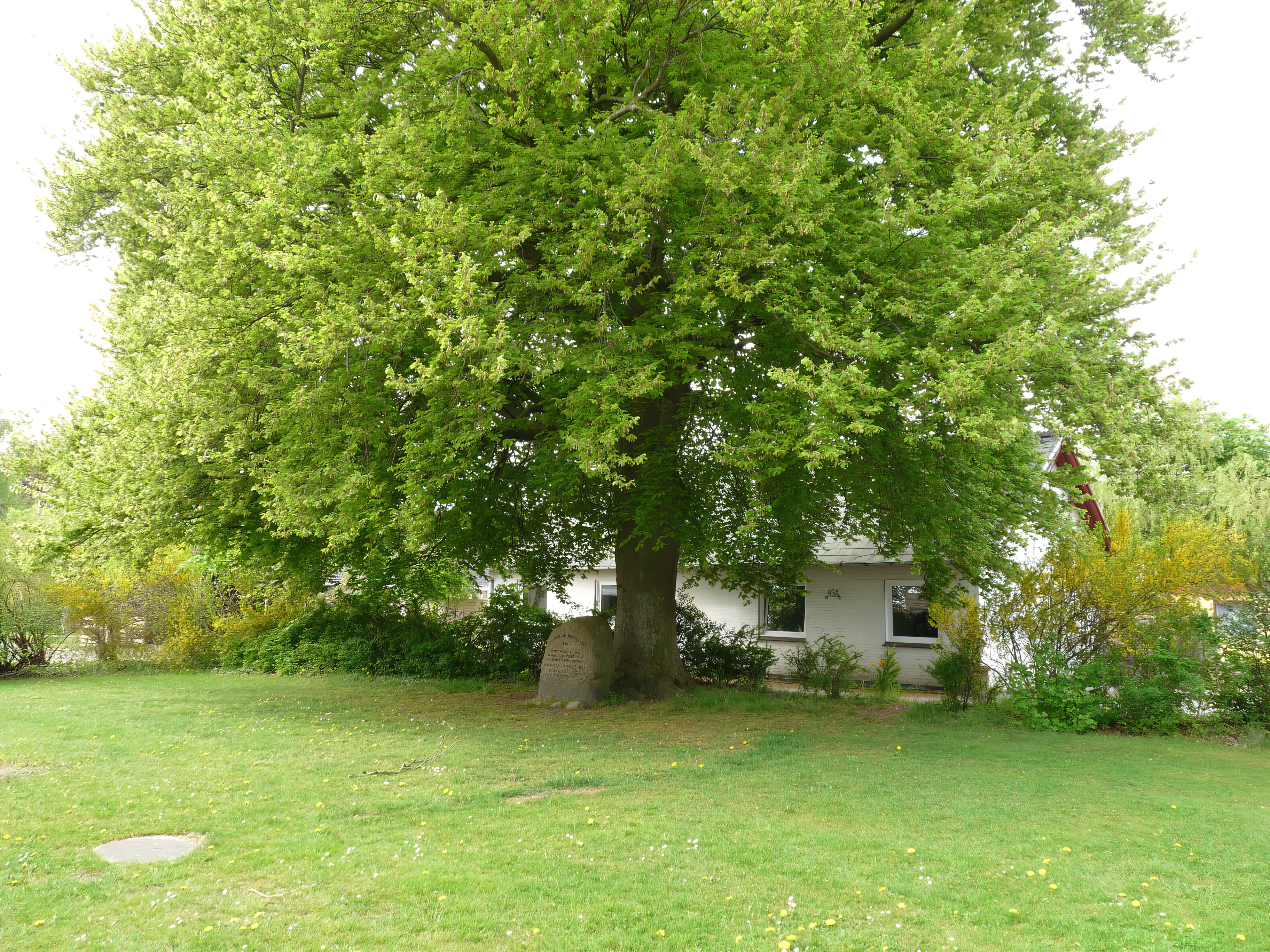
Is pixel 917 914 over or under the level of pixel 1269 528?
under

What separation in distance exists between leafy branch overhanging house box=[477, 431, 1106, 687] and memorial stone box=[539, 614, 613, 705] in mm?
3112

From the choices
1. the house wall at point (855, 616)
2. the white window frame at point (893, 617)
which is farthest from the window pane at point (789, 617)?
the white window frame at point (893, 617)

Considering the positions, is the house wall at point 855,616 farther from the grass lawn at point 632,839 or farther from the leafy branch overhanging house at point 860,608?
the grass lawn at point 632,839

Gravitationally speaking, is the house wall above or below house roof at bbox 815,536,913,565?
below

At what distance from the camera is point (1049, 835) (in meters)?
6.88

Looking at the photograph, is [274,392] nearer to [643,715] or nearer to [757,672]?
[643,715]

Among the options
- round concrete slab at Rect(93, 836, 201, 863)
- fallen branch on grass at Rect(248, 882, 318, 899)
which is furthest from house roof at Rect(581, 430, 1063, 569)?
fallen branch on grass at Rect(248, 882, 318, 899)

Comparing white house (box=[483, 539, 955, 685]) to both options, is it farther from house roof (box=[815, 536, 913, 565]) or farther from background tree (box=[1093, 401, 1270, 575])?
background tree (box=[1093, 401, 1270, 575])

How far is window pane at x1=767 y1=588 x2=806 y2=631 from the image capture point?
22.1 m

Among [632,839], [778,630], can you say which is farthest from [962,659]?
[632,839]

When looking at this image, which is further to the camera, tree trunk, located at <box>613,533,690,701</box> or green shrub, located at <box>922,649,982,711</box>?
tree trunk, located at <box>613,533,690,701</box>

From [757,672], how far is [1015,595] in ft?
19.8

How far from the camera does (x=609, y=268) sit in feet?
34.1

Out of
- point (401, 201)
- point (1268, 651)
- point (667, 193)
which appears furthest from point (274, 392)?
Result: point (1268, 651)
